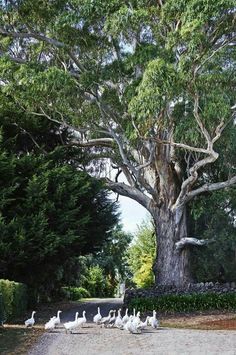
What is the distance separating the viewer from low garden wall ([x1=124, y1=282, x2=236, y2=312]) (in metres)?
17.8

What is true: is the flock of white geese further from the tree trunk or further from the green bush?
the green bush

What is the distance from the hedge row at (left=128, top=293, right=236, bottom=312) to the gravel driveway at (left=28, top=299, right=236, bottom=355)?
19.3 feet

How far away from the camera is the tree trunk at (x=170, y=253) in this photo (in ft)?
69.2

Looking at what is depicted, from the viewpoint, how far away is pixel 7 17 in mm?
19766

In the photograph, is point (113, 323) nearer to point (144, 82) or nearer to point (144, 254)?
point (144, 82)

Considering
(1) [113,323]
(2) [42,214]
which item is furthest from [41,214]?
(1) [113,323]

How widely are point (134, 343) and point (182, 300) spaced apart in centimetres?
800

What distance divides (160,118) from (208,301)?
22.6 ft

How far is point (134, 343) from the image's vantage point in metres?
10.2

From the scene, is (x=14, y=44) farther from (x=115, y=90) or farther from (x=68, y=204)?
(x=68, y=204)

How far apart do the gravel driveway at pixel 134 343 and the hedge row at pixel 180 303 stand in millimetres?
5891

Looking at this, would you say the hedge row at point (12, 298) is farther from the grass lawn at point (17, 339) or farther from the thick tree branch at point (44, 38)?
the thick tree branch at point (44, 38)

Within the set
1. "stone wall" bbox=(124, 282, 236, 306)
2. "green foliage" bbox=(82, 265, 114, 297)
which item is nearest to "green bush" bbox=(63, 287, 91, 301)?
"green foliage" bbox=(82, 265, 114, 297)

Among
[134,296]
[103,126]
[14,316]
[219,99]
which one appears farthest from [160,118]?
[14,316]
